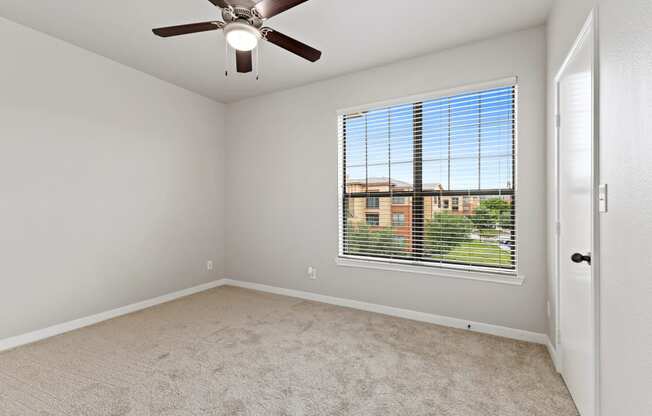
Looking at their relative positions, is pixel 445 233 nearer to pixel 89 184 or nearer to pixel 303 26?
pixel 303 26

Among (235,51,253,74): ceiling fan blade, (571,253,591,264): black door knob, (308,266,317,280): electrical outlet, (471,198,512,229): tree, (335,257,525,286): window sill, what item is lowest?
(308,266,317,280): electrical outlet

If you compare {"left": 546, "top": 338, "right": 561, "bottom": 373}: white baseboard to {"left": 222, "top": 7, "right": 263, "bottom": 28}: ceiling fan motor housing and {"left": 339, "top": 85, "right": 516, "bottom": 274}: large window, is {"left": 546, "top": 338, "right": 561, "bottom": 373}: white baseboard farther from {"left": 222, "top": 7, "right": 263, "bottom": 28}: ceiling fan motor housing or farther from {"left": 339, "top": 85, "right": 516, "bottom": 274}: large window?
{"left": 222, "top": 7, "right": 263, "bottom": 28}: ceiling fan motor housing

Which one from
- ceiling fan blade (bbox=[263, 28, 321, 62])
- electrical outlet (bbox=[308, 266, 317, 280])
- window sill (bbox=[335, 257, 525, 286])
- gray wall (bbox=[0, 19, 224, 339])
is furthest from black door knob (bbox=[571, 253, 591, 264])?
gray wall (bbox=[0, 19, 224, 339])

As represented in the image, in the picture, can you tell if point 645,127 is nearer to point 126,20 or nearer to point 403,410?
point 403,410

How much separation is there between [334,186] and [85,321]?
302 cm

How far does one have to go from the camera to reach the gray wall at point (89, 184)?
2.71 m

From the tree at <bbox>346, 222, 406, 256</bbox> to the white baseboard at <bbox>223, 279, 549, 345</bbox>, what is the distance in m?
0.61

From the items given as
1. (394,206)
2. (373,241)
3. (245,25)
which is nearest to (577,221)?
(394,206)

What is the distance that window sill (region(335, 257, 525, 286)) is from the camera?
2852mm

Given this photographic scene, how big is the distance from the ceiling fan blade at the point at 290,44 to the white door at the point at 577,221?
65.3 inches

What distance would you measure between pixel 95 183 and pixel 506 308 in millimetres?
4310

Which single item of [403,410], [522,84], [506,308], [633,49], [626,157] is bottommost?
[403,410]

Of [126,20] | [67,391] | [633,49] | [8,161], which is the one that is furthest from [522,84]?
[8,161]

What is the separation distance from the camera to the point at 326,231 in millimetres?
3902
